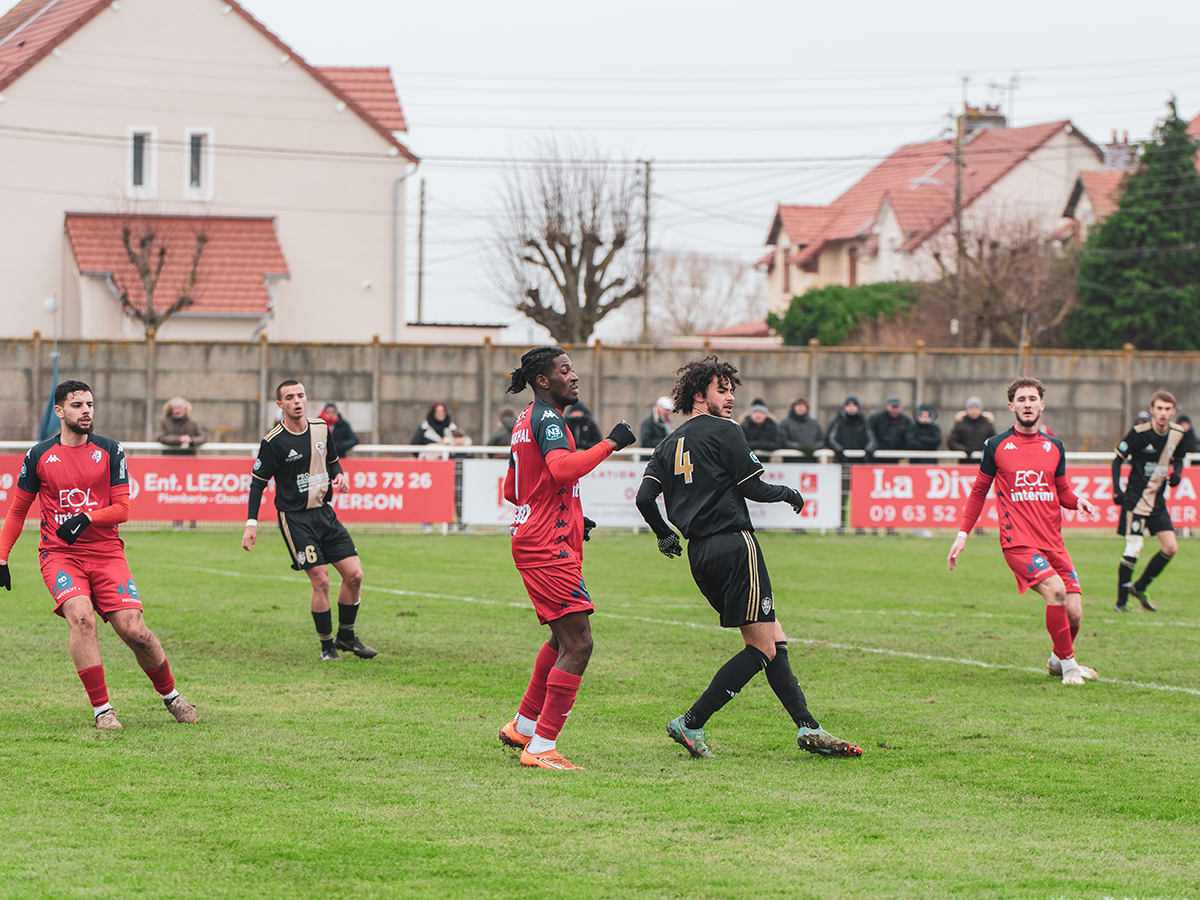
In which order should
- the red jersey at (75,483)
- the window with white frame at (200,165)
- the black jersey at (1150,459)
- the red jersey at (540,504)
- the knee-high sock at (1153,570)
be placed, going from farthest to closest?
the window with white frame at (200,165)
the black jersey at (1150,459)
the knee-high sock at (1153,570)
the red jersey at (75,483)
the red jersey at (540,504)

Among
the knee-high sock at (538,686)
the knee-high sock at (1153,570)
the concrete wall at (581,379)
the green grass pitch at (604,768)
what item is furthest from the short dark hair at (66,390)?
the concrete wall at (581,379)

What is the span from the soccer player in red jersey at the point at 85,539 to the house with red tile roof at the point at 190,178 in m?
24.4

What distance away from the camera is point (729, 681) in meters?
6.82

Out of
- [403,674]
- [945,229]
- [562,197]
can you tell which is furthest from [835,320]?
[403,674]

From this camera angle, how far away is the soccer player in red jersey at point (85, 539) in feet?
24.5

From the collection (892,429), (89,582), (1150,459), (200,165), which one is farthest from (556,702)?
(200,165)

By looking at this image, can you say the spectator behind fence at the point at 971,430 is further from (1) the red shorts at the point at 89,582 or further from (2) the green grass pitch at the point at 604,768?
(1) the red shorts at the point at 89,582

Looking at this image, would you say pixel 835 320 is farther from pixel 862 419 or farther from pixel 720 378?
pixel 720 378

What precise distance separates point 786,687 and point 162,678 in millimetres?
3327

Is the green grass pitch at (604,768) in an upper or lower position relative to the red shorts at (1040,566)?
lower

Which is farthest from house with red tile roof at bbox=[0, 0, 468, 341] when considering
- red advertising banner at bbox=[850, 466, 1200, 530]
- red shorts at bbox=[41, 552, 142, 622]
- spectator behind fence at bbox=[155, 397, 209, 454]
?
red shorts at bbox=[41, 552, 142, 622]

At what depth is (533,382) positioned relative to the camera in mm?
6738

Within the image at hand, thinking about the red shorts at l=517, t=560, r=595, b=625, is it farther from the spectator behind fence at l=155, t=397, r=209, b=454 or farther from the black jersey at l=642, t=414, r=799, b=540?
the spectator behind fence at l=155, t=397, r=209, b=454

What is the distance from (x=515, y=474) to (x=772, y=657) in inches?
59.7
